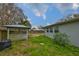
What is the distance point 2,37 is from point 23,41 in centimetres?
36

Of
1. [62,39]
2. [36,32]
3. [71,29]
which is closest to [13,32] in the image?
[36,32]

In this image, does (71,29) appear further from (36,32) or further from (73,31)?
(36,32)

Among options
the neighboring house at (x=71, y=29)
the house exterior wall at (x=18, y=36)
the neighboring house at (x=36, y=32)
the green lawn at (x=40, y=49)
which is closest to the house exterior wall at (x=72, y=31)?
the neighboring house at (x=71, y=29)

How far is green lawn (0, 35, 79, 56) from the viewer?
122 inches

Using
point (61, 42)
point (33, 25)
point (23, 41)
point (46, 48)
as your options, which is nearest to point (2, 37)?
point (23, 41)

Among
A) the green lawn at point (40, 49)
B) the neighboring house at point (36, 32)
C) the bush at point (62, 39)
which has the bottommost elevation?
the green lawn at point (40, 49)

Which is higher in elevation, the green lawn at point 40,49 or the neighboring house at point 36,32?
the neighboring house at point 36,32

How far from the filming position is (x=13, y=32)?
3121mm

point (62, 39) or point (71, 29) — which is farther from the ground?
point (71, 29)

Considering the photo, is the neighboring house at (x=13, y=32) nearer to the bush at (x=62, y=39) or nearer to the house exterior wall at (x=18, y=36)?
the house exterior wall at (x=18, y=36)

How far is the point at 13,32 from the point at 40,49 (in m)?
0.55

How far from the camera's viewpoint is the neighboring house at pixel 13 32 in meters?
3.08

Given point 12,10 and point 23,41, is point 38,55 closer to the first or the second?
point 23,41

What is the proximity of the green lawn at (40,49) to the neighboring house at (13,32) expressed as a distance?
0.10m
